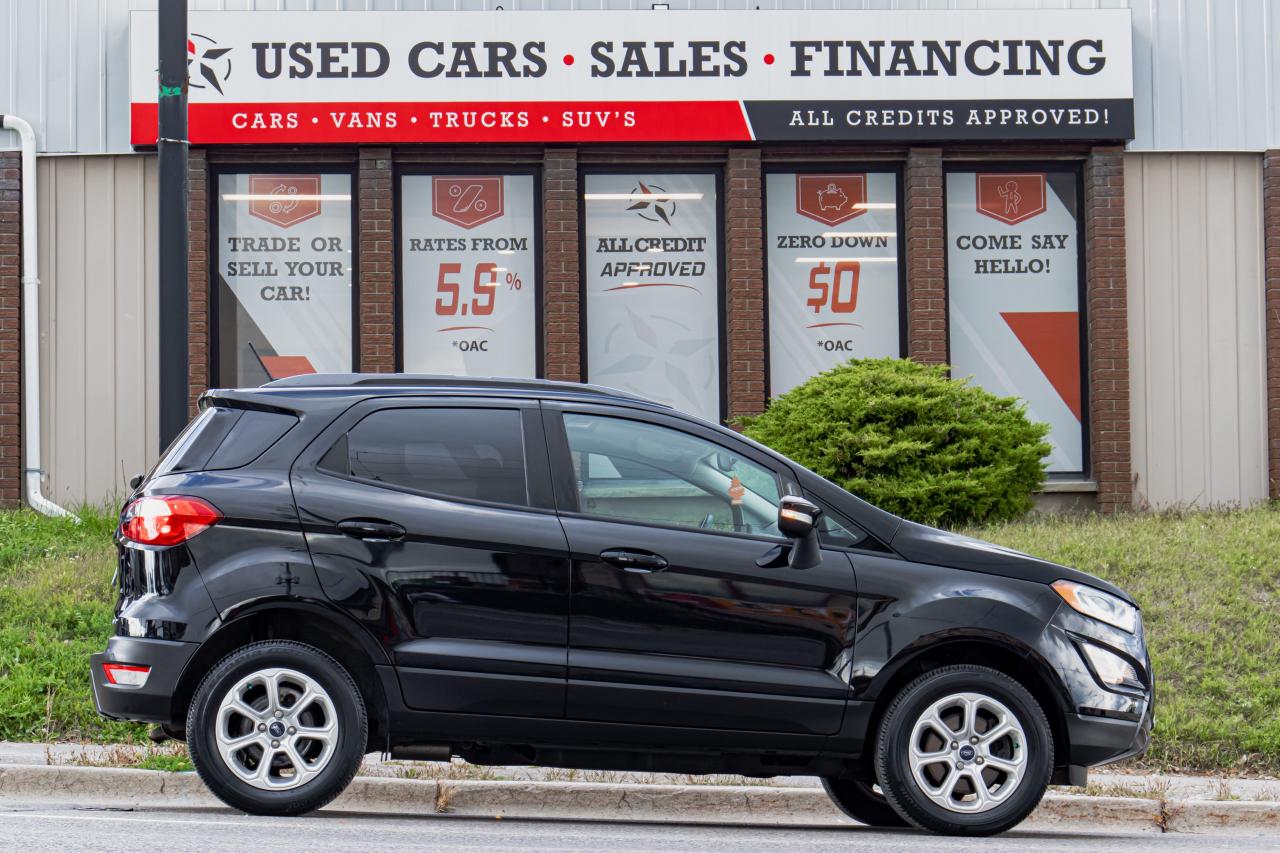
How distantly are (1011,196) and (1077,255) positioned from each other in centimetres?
91

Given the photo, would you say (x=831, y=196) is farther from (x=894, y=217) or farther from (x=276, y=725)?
(x=276, y=725)

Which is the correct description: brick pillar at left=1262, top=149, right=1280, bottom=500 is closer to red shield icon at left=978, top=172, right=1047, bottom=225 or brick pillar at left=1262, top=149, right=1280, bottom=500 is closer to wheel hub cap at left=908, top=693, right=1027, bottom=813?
red shield icon at left=978, top=172, right=1047, bottom=225

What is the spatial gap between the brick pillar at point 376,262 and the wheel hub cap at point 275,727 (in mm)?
9279

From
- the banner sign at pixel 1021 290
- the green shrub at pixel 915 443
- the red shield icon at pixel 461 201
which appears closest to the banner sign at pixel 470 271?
the red shield icon at pixel 461 201

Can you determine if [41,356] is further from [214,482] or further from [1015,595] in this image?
[1015,595]

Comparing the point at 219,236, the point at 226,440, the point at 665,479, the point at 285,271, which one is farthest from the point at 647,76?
the point at 226,440

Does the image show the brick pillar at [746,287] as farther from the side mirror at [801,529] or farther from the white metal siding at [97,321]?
the side mirror at [801,529]

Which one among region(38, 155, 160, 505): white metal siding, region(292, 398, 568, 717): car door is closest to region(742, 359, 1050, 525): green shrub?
region(38, 155, 160, 505): white metal siding

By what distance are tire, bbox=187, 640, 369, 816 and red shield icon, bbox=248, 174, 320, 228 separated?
10012 millimetres

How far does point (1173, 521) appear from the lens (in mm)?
12852

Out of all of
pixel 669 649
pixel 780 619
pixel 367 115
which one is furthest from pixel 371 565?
pixel 367 115

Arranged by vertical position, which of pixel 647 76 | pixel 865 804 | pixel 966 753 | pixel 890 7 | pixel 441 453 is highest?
pixel 890 7

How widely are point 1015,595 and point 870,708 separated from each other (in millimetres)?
752

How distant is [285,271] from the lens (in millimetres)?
15352
